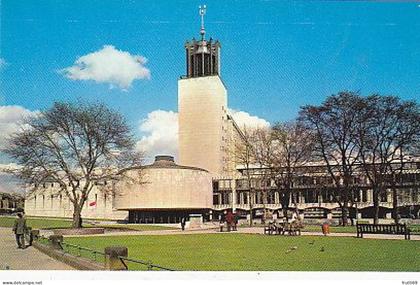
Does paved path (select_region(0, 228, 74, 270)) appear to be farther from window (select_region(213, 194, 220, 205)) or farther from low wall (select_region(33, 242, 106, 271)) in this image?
window (select_region(213, 194, 220, 205))

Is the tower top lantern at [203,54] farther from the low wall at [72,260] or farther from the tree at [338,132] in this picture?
the low wall at [72,260]

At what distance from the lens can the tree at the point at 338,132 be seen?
29.4ft

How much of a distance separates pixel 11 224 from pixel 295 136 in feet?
18.0

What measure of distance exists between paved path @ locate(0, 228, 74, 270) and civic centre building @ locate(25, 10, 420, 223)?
206 cm

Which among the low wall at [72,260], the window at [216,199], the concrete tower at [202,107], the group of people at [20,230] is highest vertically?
the concrete tower at [202,107]

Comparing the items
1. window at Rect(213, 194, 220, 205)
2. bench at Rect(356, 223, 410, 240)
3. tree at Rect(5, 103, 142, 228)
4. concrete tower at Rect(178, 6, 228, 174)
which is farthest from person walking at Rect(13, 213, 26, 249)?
window at Rect(213, 194, 220, 205)

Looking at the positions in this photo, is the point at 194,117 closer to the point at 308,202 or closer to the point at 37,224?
the point at 37,224

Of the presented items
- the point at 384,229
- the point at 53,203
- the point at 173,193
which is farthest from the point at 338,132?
the point at 173,193

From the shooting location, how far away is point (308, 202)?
52.8 feet

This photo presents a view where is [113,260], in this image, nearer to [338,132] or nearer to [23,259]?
[23,259]

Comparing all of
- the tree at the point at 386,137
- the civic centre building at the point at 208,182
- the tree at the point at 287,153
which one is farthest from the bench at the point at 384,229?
the tree at the point at 287,153

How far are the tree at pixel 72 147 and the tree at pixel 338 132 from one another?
2940 mm

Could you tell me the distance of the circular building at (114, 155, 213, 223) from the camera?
18.2 metres
